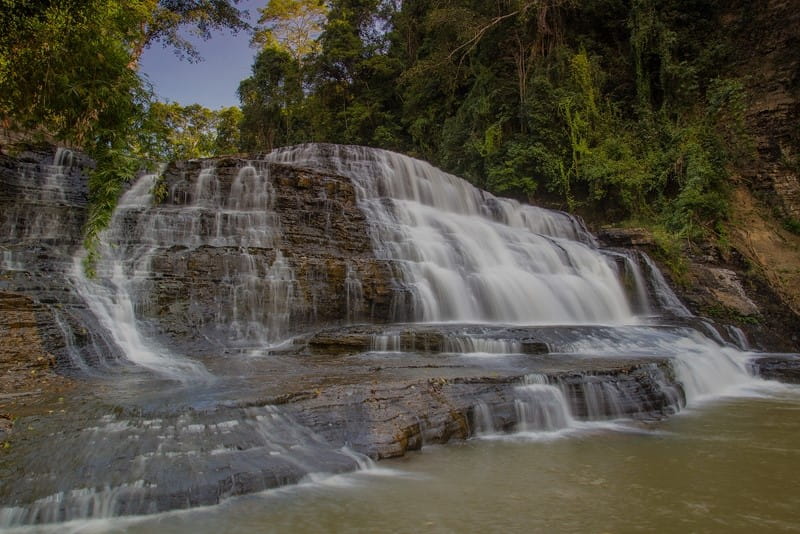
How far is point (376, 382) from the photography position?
487 centimetres

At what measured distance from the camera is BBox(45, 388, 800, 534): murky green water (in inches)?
115

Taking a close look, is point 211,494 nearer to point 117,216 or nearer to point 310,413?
point 310,413

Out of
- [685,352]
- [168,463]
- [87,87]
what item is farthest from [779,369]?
[87,87]

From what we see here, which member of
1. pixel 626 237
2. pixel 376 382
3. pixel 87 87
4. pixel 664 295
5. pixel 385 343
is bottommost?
pixel 376 382

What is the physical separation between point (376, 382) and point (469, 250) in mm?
7011

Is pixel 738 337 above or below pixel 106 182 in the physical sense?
below

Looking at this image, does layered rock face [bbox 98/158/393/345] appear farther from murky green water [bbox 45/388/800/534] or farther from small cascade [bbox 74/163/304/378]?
murky green water [bbox 45/388/800/534]

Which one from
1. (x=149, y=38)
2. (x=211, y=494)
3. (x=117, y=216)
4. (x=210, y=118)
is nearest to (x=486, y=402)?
(x=211, y=494)

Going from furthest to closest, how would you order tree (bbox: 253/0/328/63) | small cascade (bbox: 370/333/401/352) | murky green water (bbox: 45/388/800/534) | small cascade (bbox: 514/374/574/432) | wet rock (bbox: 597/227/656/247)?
tree (bbox: 253/0/328/63)
wet rock (bbox: 597/227/656/247)
small cascade (bbox: 370/333/401/352)
small cascade (bbox: 514/374/574/432)
murky green water (bbox: 45/388/800/534)

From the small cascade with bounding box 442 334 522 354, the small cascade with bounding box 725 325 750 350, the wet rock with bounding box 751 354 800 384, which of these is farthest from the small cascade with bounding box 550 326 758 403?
the small cascade with bounding box 725 325 750 350

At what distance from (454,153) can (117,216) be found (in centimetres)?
1345

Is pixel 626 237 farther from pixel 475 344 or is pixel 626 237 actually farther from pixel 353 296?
pixel 353 296

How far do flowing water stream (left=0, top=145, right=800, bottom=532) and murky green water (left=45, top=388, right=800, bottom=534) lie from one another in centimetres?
2

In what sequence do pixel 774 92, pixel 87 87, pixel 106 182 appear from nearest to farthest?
pixel 87 87, pixel 106 182, pixel 774 92
